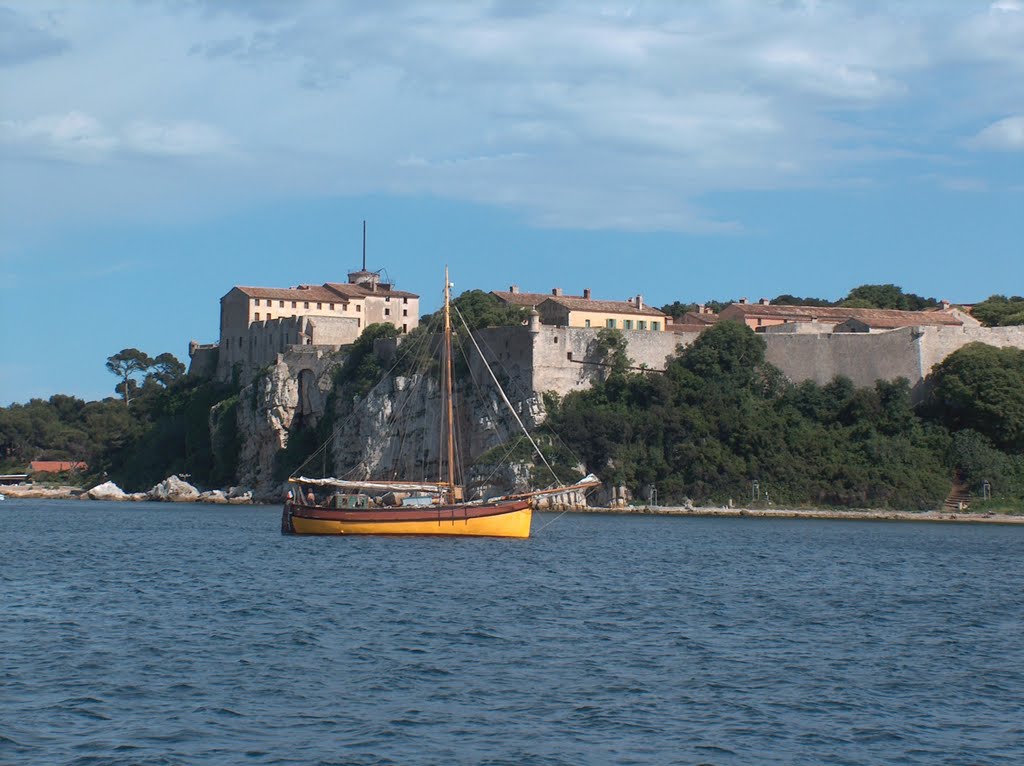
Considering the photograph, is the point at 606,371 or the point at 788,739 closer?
the point at 788,739

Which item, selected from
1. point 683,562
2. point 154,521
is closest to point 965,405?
point 683,562

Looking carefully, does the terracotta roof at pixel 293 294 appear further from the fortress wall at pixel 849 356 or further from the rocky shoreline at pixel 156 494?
the fortress wall at pixel 849 356

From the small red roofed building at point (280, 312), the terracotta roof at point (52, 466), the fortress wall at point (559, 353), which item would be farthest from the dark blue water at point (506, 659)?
the terracotta roof at point (52, 466)

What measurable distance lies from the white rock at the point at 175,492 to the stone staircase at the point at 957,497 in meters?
35.0

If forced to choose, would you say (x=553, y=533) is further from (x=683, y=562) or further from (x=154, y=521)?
(x=154, y=521)

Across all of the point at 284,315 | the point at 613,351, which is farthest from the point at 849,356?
the point at 284,315

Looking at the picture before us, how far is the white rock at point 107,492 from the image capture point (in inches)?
2803

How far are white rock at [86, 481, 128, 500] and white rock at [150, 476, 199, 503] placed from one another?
9.59 ft

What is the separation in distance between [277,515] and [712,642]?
115ft

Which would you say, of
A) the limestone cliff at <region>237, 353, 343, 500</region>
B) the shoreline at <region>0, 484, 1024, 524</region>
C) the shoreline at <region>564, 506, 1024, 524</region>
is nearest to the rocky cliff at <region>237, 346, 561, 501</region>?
the limestone cliff at <region>237, 353, 343, 500</region>

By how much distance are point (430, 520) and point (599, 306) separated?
89.3 feet

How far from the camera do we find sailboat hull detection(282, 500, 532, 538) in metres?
34.8

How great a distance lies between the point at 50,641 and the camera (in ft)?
55.7

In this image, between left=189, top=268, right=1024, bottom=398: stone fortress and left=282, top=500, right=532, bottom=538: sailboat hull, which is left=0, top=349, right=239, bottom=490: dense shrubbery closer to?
left=189, top=268, right=1024, bottom=398: stone fortress
